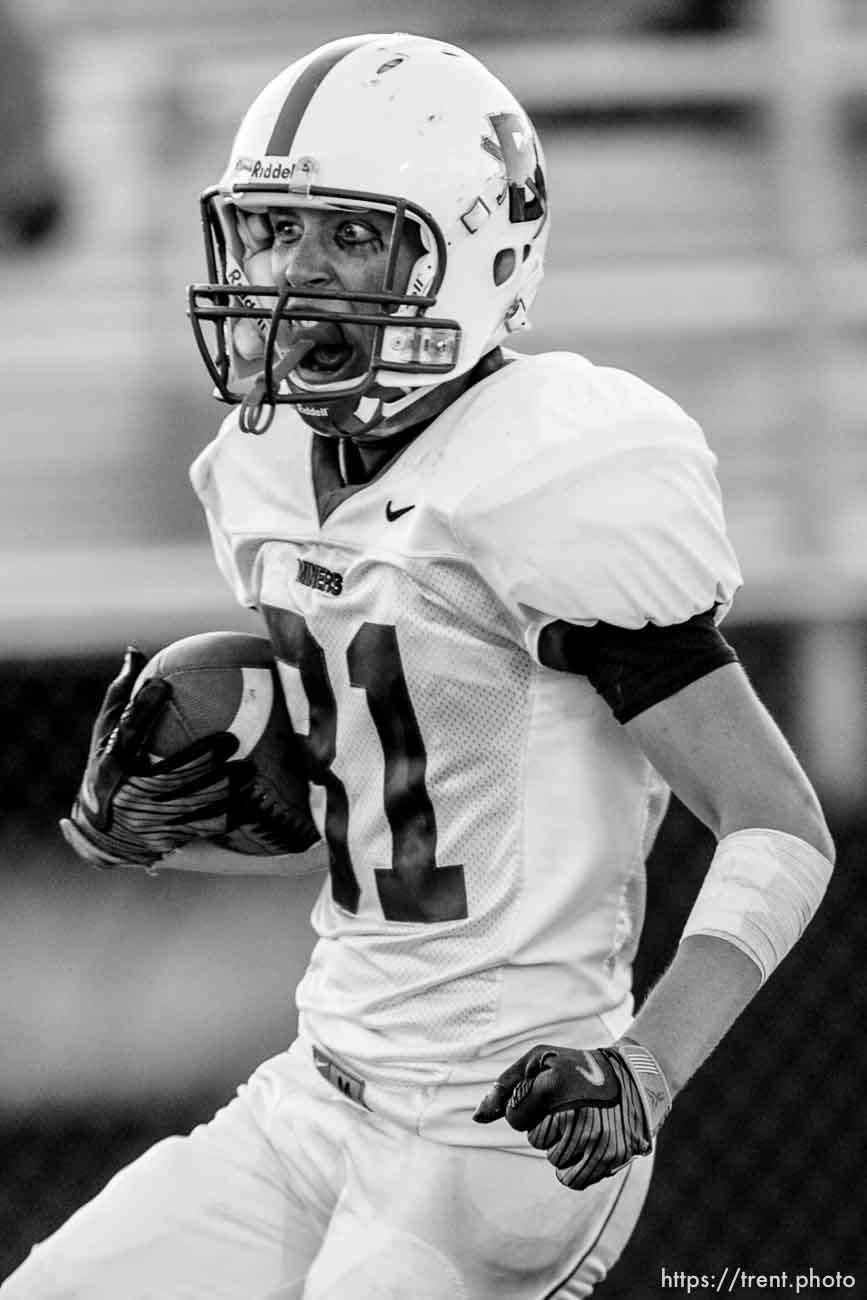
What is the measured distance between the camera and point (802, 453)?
382cm

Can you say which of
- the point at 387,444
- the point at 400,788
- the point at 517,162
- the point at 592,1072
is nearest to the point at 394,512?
the point at 387,444

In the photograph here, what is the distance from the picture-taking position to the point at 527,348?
397cm

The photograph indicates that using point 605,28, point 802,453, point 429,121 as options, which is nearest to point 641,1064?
point 429,121

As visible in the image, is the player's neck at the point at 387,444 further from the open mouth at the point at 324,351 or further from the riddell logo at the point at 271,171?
the riddell logo at the point at 271,171

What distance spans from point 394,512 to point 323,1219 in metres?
0.55

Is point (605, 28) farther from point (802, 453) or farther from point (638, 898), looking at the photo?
point (638, 898)

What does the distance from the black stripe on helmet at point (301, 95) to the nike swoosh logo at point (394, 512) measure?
0.30 m

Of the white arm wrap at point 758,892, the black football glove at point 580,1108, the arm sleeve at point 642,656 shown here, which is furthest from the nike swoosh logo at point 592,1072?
the arm sleeve at point 642,656

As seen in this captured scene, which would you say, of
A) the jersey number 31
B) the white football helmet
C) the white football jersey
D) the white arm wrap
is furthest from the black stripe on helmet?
the white arm wrap

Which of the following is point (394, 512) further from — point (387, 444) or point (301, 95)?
point (301, 95)

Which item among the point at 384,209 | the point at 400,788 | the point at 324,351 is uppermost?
the point at 384,209

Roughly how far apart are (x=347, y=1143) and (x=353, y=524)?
1.57 ft

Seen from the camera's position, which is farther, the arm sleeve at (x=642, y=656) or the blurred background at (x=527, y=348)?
the blurred background at (x=527, y=348)

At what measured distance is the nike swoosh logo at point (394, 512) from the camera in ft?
5.08
